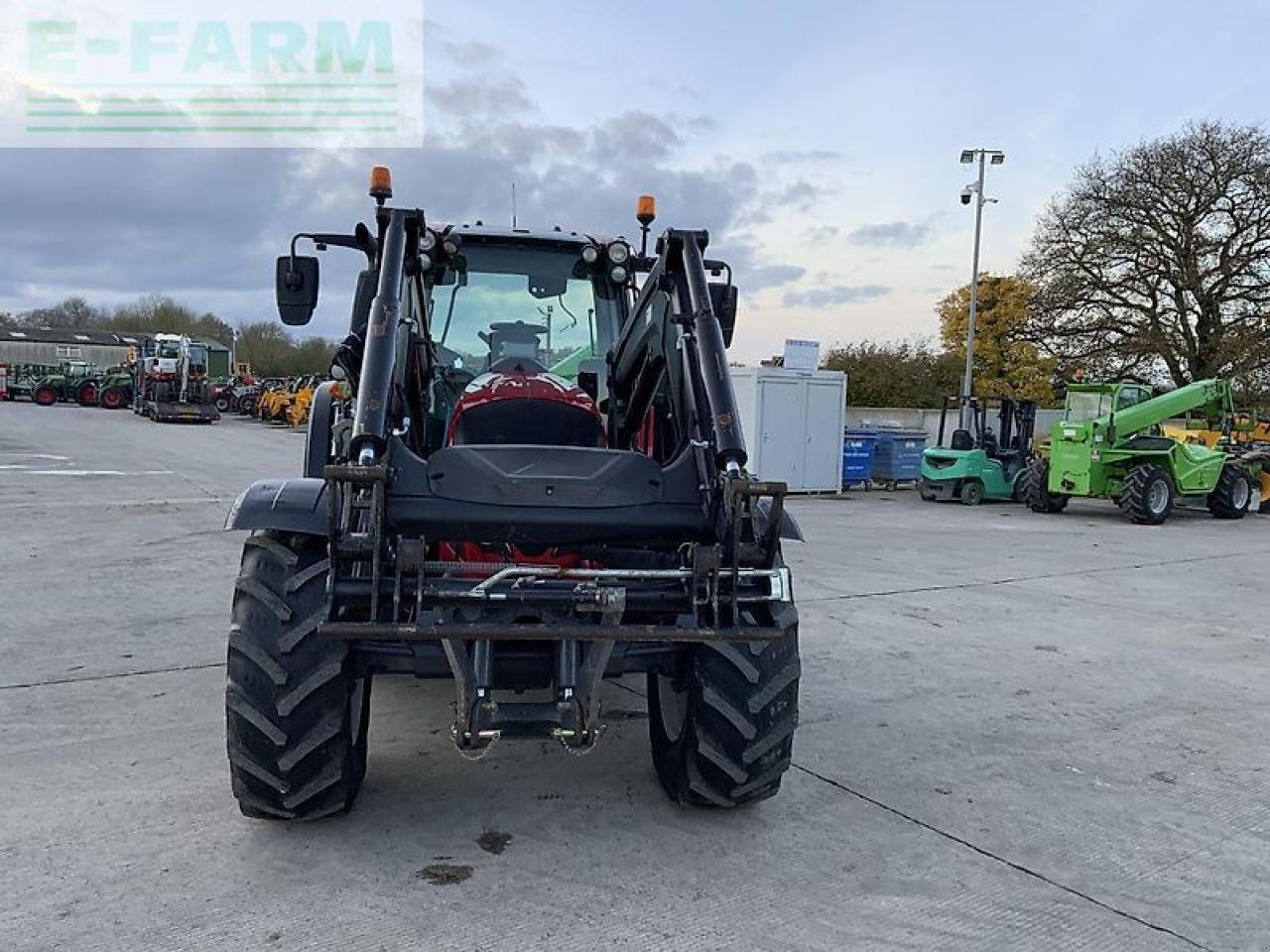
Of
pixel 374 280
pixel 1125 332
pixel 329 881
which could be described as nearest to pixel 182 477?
pixel 374 280

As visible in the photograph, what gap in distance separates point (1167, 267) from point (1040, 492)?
15.4m

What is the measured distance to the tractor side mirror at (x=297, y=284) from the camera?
4527mm

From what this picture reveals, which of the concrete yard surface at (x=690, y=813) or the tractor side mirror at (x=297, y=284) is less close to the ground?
the tractor side mirror at (x=297, y=284)

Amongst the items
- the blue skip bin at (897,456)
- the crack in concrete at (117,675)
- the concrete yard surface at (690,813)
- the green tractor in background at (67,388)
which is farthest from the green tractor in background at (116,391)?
the crack in concrete at (117,675)

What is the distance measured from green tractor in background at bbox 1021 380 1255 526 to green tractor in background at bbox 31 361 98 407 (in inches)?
1584

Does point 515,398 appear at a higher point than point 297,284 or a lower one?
lower

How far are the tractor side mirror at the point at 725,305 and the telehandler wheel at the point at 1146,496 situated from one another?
13.2m

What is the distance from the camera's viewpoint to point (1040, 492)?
55.9 ft

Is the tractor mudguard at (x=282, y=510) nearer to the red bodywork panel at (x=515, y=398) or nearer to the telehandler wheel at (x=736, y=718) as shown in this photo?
the red bodywork panel at (x=515, y=398)

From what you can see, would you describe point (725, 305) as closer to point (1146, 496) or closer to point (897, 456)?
point (1146, 496)

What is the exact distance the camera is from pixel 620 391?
489 cm

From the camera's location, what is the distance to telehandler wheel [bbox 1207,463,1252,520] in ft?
56.6

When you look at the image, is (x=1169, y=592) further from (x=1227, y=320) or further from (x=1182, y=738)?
(x=1227, y=320)

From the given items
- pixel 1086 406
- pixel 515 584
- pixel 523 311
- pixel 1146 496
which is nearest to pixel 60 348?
pixel 1086 406
